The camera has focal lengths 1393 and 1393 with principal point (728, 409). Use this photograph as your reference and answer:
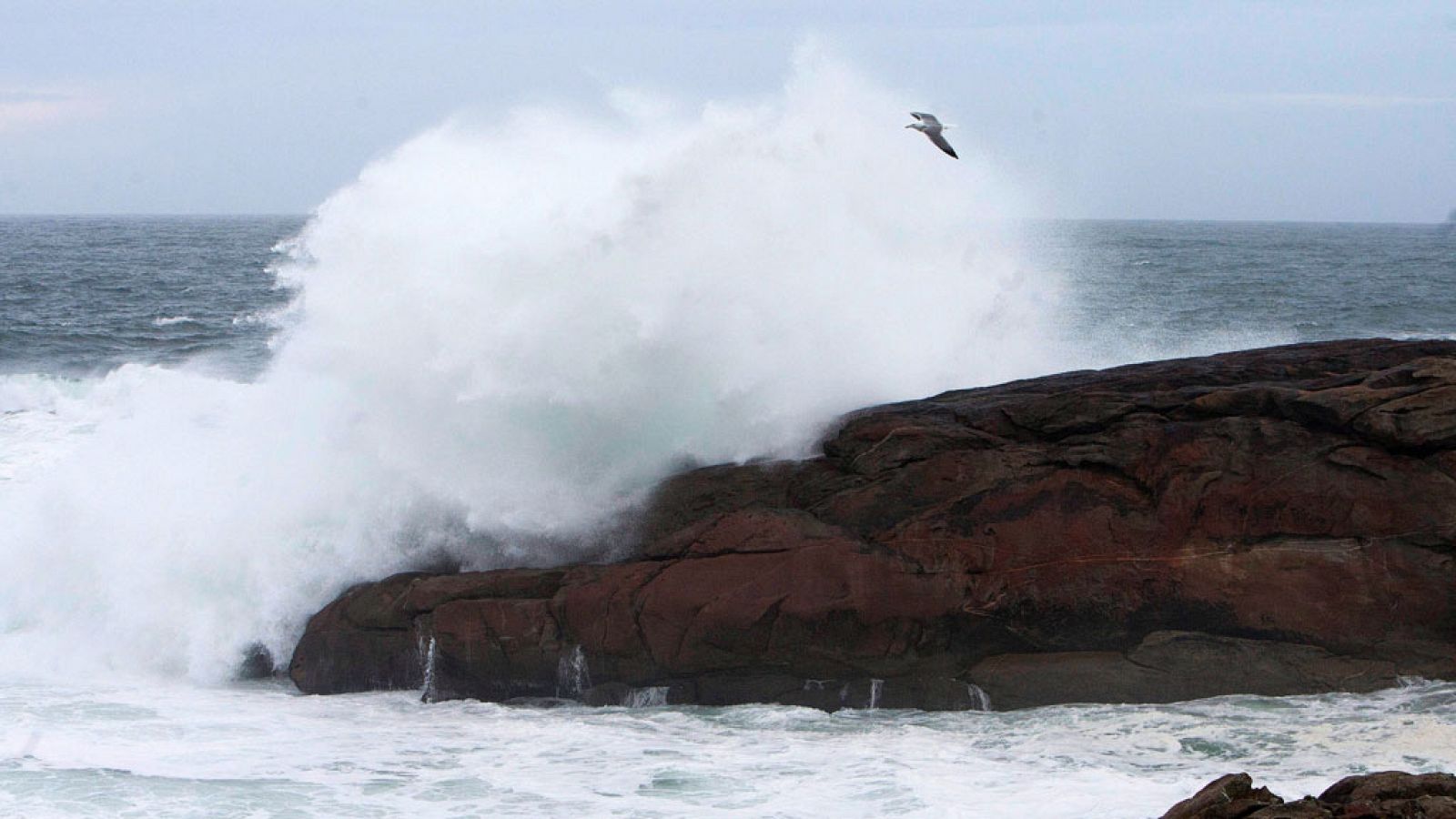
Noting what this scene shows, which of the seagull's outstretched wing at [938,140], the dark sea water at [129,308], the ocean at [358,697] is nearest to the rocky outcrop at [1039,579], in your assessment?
the ocean at [358,697]

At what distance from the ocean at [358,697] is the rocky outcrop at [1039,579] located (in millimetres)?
232

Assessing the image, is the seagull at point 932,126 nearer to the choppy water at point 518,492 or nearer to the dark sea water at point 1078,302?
the choppy water at point 518,492

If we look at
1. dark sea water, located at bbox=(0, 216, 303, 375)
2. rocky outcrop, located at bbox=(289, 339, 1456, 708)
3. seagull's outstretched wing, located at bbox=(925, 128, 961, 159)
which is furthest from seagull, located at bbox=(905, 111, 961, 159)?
dark sea water, located at bbox=(0, 216, 303, 375)

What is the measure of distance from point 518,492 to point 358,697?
5.86 feet

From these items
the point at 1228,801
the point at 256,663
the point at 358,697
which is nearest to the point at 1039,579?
the point at 1228,801

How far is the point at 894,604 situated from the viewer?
820cm

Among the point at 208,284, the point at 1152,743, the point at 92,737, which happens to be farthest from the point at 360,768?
the point at 208,284

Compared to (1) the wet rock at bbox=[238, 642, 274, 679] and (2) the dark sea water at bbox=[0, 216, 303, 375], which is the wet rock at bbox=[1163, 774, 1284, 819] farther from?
(2) the dark sea water at bbox=[0, 216, 303, 375]

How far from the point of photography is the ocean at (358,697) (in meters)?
6.93

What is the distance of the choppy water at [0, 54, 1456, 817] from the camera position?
7082 millimetres

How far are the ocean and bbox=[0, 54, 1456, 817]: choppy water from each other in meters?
0.03

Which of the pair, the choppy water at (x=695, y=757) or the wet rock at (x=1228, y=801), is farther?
the choppy water at (x=695, y=757)

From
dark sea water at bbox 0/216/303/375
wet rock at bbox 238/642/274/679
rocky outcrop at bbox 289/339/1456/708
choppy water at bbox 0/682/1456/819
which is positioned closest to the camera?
choppy water at bbox 0/682/1456/819

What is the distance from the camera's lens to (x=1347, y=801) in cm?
514
